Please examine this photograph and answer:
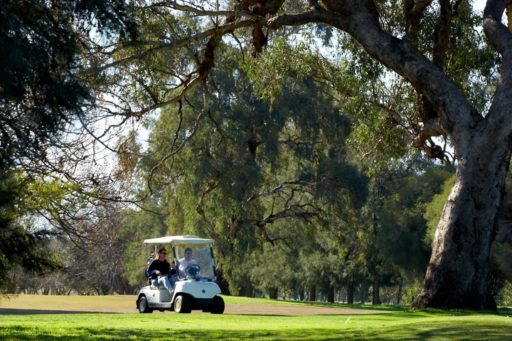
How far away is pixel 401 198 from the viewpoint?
56875 mm

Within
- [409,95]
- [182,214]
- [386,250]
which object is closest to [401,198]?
[386,250]

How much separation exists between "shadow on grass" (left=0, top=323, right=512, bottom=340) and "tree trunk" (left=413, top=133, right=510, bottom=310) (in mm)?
5187

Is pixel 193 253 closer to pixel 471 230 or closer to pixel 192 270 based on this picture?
pixel 192 270

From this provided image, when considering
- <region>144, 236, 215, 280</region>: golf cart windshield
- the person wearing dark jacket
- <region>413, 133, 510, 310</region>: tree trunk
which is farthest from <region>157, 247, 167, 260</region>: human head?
<region>413, 133, 510, 310</region>: tree trunk

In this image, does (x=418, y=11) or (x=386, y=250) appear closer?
(x=418, y=11)

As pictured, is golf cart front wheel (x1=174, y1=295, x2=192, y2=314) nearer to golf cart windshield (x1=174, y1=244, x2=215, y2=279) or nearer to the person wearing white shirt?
the person wearing white shirt

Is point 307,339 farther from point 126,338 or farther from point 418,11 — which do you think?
point 418,11

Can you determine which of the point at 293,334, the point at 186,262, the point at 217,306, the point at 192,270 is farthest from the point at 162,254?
the point at 293,334

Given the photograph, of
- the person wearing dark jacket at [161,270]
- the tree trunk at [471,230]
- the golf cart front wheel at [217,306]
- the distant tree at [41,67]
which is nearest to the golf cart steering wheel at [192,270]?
the person wearing dark jacket at [161,270]

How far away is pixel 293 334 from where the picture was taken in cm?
1405

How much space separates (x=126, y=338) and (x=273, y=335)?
2216 millimetres

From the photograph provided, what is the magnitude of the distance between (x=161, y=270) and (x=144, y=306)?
1170mm

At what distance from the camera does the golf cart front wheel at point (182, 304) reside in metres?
22.9

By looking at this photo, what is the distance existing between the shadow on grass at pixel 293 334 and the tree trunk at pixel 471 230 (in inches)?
204
